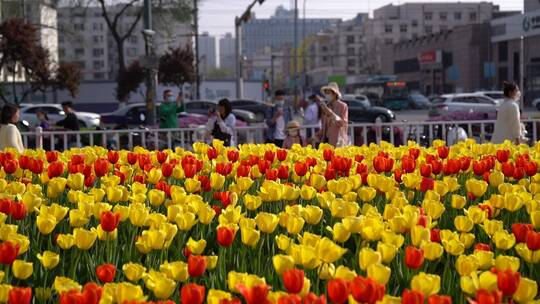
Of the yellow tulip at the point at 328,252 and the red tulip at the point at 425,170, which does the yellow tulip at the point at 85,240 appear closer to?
the yellow tulip at the point at 328,252

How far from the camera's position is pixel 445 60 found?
92188mm

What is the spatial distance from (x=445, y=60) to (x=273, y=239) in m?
90.6

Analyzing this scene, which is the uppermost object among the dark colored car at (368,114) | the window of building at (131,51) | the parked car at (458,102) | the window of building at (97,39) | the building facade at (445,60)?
the window of building at (97,39)

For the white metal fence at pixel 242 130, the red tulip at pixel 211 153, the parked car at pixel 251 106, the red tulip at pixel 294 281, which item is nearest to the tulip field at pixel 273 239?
the red tulip at pixel 294 281

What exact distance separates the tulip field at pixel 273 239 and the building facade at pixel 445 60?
2809 inches

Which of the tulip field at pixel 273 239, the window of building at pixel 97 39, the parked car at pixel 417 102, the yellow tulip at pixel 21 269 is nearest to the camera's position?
the tulip field at pixel 273 239

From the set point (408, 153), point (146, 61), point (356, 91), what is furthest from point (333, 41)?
point (408, 153)

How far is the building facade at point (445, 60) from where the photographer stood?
8281cm

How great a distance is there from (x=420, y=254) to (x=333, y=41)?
6273 inches

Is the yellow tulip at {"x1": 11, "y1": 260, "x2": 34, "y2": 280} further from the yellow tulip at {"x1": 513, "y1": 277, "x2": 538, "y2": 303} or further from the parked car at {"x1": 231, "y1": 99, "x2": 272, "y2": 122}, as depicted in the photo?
the parked car at {"x1": 231, "y1": 99, "x2": 272, "y2": 122}

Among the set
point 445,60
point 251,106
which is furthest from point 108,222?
point 445,60

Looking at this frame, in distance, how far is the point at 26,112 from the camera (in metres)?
38.3

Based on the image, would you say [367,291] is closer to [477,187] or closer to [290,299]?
[290,299]

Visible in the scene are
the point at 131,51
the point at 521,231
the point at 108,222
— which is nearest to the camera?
the point at 521,231
